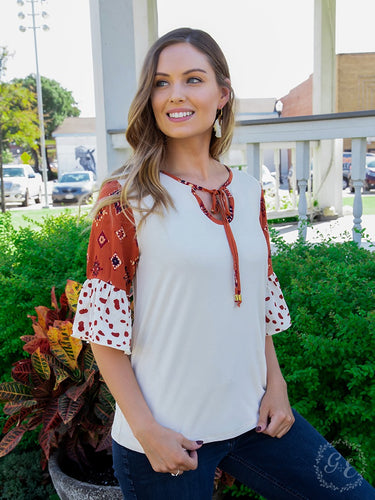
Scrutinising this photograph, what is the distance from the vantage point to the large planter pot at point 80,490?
2438mm

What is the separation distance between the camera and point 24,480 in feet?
10.1

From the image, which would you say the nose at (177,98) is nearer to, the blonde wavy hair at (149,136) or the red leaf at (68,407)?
the blonde wavy hair at (149,136)

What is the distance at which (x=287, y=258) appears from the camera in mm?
3070

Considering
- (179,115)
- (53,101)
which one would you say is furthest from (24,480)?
(53,101)

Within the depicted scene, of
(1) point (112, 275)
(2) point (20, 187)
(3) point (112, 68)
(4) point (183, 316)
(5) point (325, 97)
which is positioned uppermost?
(5) point (325, 97)

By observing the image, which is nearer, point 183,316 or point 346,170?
point 183,316

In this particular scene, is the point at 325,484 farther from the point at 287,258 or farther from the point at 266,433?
the point at 287,258

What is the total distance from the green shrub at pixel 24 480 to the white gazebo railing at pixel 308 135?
7.27ft

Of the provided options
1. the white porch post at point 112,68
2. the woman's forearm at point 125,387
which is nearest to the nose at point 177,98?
the woman's forearm at point 125,387

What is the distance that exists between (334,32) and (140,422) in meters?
10.1

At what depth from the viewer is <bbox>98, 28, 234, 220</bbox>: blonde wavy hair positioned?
4.85 feet

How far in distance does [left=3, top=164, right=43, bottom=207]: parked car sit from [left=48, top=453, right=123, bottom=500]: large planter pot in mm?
22374

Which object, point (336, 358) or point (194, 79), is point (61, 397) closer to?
point (336, 358)

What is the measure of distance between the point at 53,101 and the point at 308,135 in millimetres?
65346
